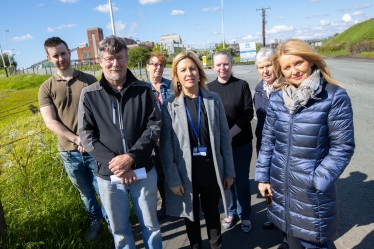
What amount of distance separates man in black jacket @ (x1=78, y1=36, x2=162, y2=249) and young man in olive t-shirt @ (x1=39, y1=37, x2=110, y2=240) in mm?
740

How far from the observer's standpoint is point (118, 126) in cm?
237

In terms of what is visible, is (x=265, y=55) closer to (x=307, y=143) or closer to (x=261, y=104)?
(x=261, y=104)

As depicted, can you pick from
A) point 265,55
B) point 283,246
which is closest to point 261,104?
point 265,55

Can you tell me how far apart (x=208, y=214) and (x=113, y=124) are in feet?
4.18

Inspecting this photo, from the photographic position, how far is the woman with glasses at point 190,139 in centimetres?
254

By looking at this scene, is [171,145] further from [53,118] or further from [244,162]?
[53,118]

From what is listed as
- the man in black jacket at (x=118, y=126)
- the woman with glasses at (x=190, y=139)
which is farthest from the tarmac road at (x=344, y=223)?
the man in black jacket at (x=118, y=126)

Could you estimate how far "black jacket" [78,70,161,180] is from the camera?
2.35 meters

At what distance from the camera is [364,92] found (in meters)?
11.0

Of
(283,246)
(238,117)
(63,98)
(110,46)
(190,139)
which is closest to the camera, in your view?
(110,46)

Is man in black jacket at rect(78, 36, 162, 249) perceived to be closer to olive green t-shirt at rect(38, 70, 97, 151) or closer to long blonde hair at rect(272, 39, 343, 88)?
olive green t-shirt at rect(38, 70, 97, 151)

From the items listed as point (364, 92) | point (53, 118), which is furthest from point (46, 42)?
point (364, 92)

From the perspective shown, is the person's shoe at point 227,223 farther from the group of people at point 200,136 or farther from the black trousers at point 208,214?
the black trousers at point 208,214

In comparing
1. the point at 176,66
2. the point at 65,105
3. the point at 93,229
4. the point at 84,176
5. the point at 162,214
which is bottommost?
the point at 162,214
